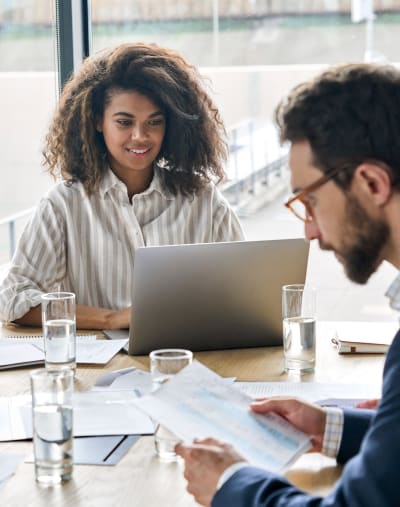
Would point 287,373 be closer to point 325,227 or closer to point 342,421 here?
Answer: point 342,421

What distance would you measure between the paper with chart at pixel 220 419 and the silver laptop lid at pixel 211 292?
50 cm

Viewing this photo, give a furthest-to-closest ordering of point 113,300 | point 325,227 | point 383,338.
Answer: point 113,300
point 383,338
point 325,227

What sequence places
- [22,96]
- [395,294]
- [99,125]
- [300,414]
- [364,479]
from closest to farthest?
[364,479] < [395,294] < [300,414] < [99,125] < [22,96]

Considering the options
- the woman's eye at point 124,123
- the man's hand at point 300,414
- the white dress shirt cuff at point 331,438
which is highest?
the woman's eye at point 124,123

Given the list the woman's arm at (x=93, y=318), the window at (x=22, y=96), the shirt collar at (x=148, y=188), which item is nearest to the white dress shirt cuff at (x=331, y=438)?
the woman's arm at (x=93, y=318)

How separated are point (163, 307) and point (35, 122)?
1957 mm

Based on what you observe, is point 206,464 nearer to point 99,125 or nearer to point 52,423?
point 52,423

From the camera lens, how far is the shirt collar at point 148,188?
2781mm

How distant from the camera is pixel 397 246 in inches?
55.7

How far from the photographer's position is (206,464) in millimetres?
1405

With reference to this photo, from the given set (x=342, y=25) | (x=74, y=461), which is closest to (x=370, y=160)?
(x=74, y=461)

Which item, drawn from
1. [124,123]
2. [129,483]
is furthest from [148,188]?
[129,483]

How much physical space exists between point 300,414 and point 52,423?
41cm

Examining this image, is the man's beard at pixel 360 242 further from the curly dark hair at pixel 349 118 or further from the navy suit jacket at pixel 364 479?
the navy suit jacket at pixel 364 479
